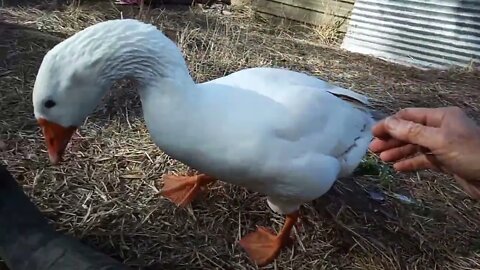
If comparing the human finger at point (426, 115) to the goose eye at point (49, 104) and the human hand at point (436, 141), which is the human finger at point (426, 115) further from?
the goose eye at point (49, 104)

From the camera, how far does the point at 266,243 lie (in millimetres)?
2189

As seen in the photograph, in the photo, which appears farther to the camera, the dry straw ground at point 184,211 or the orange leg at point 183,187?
the orange leg at point 183,187

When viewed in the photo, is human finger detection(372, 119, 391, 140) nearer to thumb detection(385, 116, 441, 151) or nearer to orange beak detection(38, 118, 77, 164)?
thumb detection(385, 116, 441, 151)

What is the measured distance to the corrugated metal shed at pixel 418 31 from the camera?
14.6 feet

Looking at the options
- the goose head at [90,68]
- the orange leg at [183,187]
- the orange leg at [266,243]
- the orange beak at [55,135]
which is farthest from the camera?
the orange leg at [183,187]

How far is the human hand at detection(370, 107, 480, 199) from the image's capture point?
1448 millimetres

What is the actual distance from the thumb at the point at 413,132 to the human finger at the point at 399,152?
0.10 m

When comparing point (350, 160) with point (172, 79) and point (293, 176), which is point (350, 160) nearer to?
point (293, 176)

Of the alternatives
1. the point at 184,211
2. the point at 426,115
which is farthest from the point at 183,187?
the point at 426,115

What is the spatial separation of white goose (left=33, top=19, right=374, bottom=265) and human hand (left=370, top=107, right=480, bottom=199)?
32cm

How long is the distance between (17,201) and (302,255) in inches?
39.9

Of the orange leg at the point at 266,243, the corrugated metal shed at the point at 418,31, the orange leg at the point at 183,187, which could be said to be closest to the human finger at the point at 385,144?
the orange leg at the point at 266,243

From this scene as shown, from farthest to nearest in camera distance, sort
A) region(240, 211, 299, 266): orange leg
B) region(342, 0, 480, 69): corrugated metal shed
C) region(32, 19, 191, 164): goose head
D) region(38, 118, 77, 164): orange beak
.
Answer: region(342, 0, 480, 69): corrugated metal shed → region(240, 211, 299, 266): orange leg → region(38, 118, 77, 164): orange beak → region(32, 19, 191, 164): goose head

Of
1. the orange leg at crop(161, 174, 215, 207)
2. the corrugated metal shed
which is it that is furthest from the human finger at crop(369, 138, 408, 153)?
the corrugated metal shed
